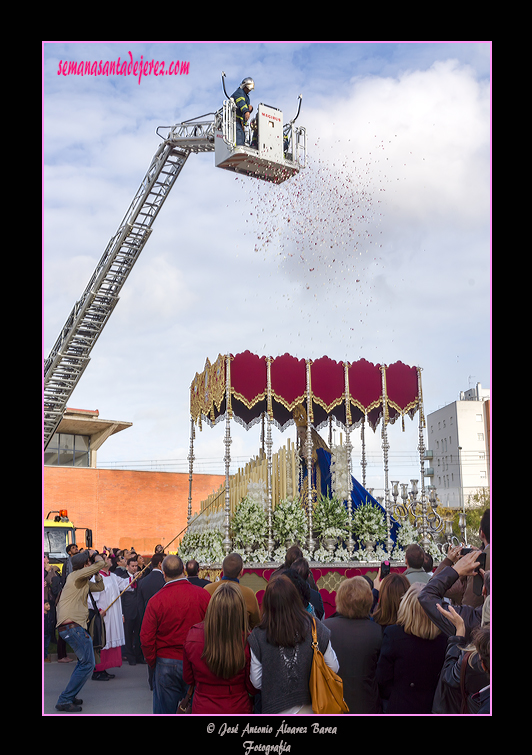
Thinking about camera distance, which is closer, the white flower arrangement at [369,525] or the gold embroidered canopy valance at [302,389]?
the white flower arrangement at [369,525]

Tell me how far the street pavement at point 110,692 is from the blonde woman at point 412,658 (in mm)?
3370

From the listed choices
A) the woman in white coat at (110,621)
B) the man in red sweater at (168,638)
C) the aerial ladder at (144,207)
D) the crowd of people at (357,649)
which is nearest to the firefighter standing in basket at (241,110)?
the aerial ladder at (144,207)

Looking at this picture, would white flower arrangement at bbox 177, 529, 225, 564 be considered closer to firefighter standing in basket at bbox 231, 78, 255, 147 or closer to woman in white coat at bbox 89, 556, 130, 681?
woman in white coat at bbox 89, 556, 130, 681

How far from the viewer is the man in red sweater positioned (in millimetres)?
5148

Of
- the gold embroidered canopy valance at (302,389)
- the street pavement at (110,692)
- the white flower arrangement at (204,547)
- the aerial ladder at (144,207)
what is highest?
the aerial ladder at (144,207)

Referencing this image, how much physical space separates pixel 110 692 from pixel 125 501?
66.2 feet

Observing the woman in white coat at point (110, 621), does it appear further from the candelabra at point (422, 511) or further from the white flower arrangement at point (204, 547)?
the candelabra at point (422, 511)

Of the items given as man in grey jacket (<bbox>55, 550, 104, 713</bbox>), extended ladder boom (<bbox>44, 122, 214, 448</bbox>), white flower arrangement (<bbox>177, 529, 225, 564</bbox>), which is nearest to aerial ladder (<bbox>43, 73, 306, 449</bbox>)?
extended ladder boom (<bbox>44, 122, 214, 448</bbox>)

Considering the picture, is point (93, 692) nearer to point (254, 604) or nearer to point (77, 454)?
point (254, 604)

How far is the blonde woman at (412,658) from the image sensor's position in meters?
4.07

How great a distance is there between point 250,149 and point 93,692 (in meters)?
8.31

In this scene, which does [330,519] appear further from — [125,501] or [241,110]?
[125,501]

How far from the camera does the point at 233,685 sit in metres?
4.02
